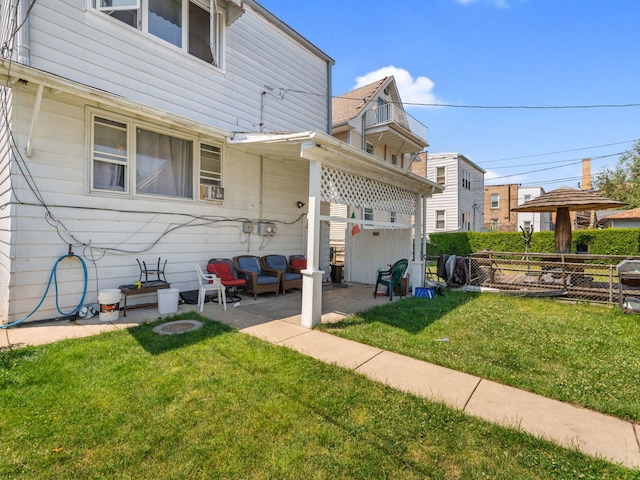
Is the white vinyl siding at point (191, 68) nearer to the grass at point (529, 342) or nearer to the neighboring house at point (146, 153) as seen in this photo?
the neighboring house at point (146, 153)

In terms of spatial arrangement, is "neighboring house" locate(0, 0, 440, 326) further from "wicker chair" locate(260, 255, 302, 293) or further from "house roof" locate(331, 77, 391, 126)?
"house roof" locate(331, 77, 391, 126)

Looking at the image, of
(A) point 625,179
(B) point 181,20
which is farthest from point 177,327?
(A) point 625,179

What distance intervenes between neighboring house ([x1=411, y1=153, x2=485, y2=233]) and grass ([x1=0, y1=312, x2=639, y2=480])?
1935 centimetres

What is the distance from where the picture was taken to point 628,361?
3816mm

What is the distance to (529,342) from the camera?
14.8 ft

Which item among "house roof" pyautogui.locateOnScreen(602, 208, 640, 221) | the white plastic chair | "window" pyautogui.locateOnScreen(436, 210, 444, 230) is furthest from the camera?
"window" pyautogui.locateOnScreen(436, 210, 444, 230)

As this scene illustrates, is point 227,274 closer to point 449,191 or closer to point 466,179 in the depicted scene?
point 449,191

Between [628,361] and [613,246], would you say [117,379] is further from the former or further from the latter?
[613,246]

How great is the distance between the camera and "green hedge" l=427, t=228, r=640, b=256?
13.8 m

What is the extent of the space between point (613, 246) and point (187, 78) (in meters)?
18.1

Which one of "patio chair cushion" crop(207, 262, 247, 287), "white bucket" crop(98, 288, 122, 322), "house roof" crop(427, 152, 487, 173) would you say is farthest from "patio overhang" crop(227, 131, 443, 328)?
"house roof" crop(427, 152, 487, 173)

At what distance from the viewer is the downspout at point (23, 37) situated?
4.57 meters

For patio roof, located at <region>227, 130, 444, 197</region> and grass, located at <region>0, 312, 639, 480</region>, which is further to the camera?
patio roof, located at <region>227, 130, 444, 197</region>

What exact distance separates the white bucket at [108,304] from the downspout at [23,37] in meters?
3.56
